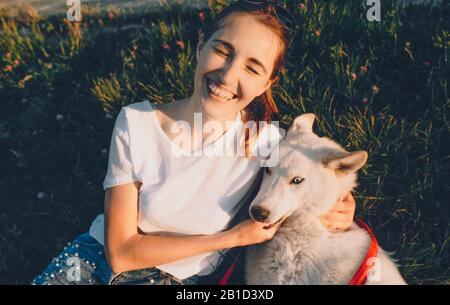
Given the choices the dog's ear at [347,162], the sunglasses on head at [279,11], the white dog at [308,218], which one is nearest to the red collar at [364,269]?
the white dog at [308,218]

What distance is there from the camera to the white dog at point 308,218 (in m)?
2.28

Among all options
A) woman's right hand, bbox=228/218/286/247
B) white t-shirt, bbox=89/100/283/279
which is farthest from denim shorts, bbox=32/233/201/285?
woman's right hand, bbox=228/218/286/247

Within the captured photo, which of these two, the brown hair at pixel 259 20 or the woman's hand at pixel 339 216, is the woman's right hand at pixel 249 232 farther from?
the brown hair at pixel 259 20

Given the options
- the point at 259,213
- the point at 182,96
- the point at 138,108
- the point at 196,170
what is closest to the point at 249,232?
the point at 259,213

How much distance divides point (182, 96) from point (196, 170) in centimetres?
118

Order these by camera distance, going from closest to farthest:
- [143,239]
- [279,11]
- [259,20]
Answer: [259,20] < [279,11] < [143,239]

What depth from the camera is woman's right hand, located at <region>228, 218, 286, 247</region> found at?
94.0 inches

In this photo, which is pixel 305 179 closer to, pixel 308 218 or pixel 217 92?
pixel 308 218

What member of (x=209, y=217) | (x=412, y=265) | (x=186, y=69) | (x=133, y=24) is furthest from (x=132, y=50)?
(x=412, y=265)

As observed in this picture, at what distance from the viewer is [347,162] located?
2262 mm

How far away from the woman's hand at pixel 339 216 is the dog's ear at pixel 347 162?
0.24 meters

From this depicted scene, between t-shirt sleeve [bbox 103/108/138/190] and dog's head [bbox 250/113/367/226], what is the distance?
0.72 metres
